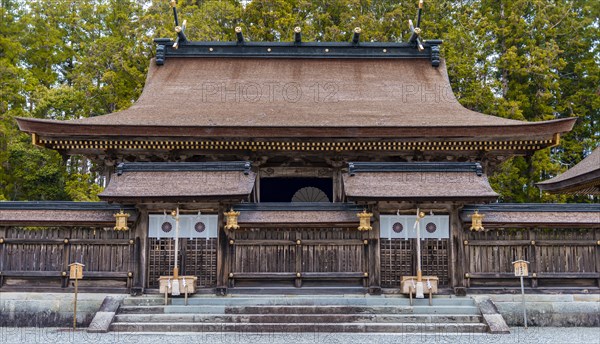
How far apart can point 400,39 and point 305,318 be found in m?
21.3

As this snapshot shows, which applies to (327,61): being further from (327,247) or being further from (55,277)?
(55,277)

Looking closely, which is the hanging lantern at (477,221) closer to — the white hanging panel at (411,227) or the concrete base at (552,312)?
the white hanging panel at (411,227)

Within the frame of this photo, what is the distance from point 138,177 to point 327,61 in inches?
384

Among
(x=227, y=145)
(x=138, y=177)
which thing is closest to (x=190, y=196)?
(x=138, y=177)

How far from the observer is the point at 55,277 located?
43.6ft

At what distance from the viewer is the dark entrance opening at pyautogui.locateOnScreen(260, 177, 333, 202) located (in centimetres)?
1892

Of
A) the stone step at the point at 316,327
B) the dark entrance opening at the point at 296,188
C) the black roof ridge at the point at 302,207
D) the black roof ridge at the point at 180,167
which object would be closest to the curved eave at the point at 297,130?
the black roof ridge at the point at 180,167

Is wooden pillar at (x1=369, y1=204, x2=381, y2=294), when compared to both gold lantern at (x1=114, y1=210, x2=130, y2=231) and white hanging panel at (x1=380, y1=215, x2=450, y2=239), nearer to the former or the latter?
white hanging panel at (x1=380, y1=215, x2=450, y2=239)

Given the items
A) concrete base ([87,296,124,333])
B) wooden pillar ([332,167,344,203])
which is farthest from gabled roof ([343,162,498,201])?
concrete base ([87,296,124,333])

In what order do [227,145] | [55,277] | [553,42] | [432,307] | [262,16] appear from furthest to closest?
[262,16]
[553,42]
[227,145]
[55,277]
[432,307]

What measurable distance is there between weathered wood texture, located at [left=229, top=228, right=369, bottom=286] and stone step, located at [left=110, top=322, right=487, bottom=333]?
1.64m

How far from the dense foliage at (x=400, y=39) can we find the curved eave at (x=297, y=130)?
11.3 m

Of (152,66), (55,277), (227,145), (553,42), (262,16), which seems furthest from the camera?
(262,16)

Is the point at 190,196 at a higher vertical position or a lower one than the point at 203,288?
higher
